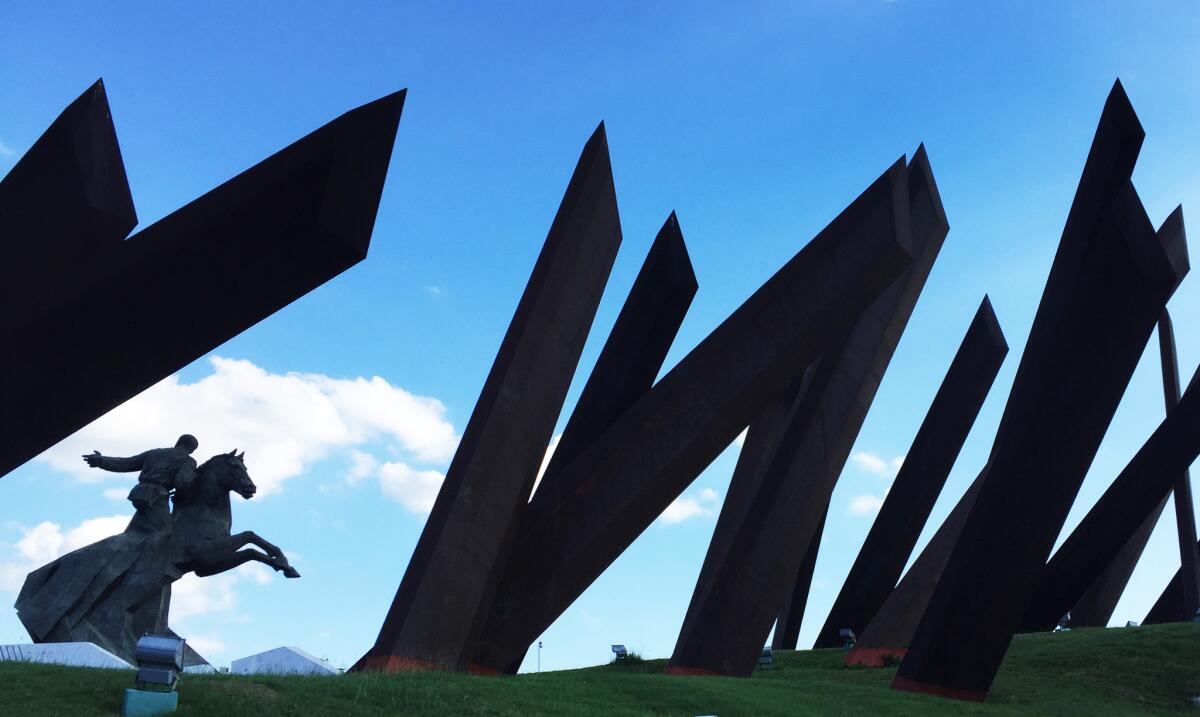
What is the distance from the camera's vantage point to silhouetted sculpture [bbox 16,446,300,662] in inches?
371

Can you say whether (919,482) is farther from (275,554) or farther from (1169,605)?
(275,554)

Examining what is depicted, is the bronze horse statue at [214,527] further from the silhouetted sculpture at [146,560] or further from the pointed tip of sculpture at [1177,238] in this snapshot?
the pointed tip of sculpture at [1177,238]

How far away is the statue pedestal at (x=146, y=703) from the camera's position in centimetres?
681

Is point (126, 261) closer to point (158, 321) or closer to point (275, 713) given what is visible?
point (158, 321)

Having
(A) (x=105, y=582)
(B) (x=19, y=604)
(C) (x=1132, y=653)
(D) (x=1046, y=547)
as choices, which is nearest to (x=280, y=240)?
(A) (x=105, y=582)

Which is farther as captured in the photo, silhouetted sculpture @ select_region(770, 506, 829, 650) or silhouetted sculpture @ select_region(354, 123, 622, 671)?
silhouetted sculpture @ select_region(770, 506, 829, 650)

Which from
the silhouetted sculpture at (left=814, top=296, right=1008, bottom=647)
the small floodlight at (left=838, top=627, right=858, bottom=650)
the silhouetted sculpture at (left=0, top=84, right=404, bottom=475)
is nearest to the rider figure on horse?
the silhouetted sculpture at (left=0, top=84, right=404, bottom=475)

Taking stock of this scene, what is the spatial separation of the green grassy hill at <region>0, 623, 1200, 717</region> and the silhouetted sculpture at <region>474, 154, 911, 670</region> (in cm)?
112

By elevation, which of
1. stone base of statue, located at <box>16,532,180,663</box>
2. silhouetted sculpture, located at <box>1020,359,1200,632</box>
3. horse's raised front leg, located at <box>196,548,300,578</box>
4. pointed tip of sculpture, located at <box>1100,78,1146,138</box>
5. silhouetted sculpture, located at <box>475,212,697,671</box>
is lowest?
stone base of statue, located at <box>16,532,180,663</box>

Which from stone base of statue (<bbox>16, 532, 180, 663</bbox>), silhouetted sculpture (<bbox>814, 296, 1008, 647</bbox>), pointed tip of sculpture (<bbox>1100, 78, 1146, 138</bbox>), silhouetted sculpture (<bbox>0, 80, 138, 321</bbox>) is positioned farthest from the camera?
silhouetted sculpture (<bbox>814, 296, 1008, 647</bbox>)

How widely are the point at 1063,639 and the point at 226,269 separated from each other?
15.6 meters

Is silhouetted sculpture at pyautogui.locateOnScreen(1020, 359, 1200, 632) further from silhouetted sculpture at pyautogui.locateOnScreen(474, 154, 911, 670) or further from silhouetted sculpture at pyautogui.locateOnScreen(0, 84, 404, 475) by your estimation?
silhouetted sculpture at pyautogui.locateOnScreen(0, 84, 404, 475)

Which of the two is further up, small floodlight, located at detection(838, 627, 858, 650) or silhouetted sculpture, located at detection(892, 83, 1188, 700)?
silhouetted sculpture, located at detection(892, 83, 1188, 700)

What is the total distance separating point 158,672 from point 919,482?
16.9 m
